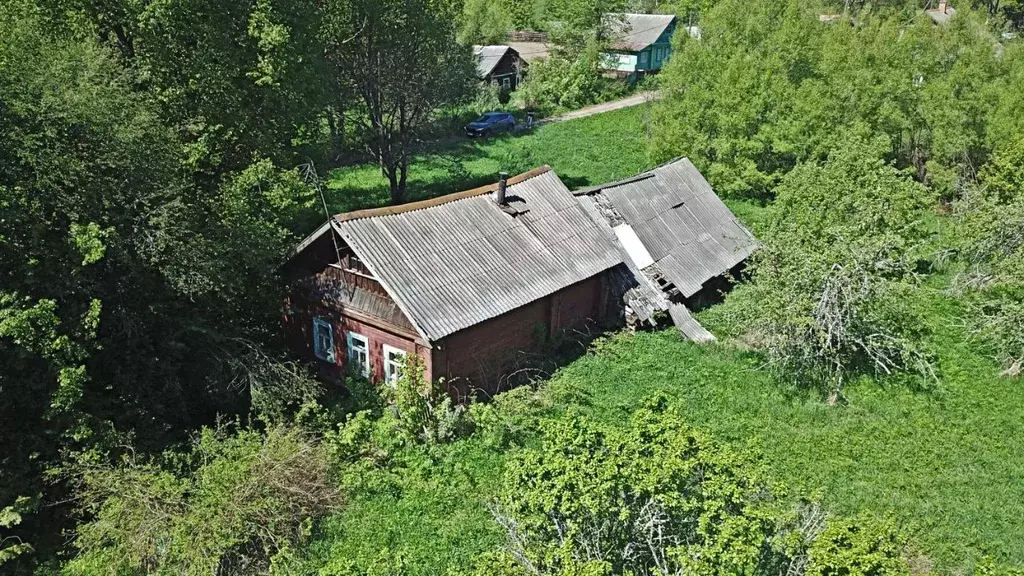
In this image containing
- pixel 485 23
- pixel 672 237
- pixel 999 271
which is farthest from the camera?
pixel 485 23

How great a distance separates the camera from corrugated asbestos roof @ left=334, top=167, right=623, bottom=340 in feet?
53.5

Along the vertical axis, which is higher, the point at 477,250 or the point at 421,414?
the point at 477,250

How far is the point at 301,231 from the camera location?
21.0 meters

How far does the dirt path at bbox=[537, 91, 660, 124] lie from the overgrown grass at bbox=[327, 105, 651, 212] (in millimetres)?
1339

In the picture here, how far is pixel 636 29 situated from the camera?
5800cm

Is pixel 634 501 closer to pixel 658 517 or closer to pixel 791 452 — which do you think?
pixel 658 517

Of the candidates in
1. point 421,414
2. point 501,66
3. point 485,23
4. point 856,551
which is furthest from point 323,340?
point 485,23

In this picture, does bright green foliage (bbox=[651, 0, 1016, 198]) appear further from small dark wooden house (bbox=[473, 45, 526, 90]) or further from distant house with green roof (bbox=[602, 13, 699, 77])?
distant house with green roof (bbox=[602, 13, 699, 77])

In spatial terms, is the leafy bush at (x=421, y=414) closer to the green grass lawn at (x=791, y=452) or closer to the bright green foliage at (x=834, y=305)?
the green grass lawn at (x=791, y=452)

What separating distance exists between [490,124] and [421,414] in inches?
1199

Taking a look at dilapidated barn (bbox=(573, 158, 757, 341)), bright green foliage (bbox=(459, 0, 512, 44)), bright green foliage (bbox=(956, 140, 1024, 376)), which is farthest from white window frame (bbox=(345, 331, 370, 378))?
bright green foliage (bbox=(459, 0, 512, 44))

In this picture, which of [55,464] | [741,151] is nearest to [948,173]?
[741,151]

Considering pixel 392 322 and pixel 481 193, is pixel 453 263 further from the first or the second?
pixel 481 193

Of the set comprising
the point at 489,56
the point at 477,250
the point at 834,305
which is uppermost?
the point at 477,250
